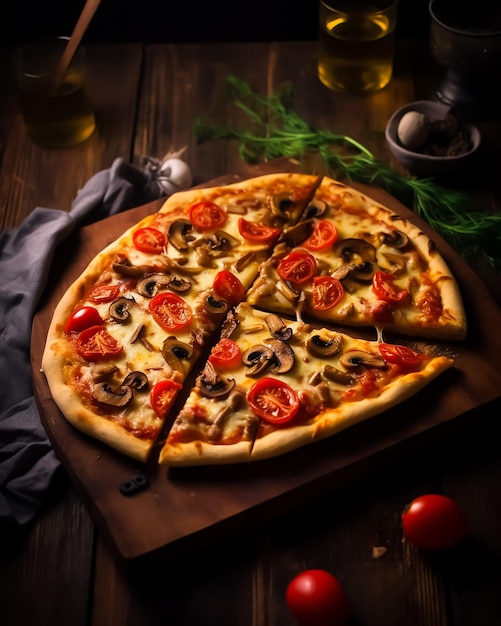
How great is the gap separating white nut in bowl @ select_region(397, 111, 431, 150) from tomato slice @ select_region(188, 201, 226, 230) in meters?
1.45

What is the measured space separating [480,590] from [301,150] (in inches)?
129

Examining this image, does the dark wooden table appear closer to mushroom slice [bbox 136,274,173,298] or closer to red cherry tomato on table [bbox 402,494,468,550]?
red cherry tomato on table [bbox 402,494,468,550]

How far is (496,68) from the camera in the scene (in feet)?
20.8

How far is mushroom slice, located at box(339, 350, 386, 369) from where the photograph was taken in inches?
188

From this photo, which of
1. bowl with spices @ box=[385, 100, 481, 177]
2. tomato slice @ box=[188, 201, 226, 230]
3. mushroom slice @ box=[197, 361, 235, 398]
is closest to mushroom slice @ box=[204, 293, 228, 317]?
mushroom slice @ box=[197, 361, 235, 398]

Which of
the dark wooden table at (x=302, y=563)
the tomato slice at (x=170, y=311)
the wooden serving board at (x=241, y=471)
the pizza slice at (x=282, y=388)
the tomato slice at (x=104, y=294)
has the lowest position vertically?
the dark wooden table at (x=302, y=563)

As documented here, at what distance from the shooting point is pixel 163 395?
185 inches

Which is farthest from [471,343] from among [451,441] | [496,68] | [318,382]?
[496,68]

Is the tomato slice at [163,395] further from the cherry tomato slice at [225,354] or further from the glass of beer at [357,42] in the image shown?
the glass of beer at [357,42]

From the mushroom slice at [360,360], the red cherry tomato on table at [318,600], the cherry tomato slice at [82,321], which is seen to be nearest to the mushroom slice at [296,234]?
the mushroom slice at [360,360]

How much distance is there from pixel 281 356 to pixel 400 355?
64 centimetres

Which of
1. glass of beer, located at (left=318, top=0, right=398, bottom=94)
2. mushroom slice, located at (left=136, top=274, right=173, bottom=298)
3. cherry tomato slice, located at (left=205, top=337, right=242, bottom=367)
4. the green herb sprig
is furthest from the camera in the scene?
glass of beer, located at (left=318, top=0, right=398, bottom=94)

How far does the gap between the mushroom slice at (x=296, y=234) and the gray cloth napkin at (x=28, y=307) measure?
111cm

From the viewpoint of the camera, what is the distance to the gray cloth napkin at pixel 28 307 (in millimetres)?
4598
